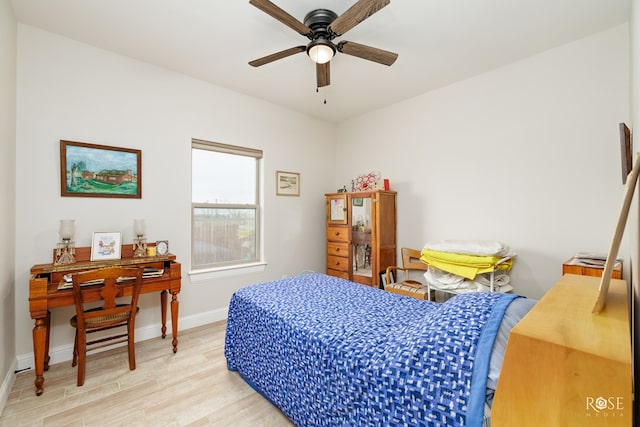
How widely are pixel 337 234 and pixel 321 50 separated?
248cm

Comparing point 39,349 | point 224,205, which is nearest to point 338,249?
point 224,205

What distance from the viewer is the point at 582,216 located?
2.48 meters

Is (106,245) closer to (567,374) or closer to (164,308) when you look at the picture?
(164,308)

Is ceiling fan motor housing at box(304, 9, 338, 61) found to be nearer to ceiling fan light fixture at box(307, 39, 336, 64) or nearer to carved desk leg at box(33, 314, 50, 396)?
ceiling fan light fixture at box(307, 39, 336, 64)

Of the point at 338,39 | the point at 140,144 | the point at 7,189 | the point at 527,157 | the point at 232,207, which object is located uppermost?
the point at 338,39

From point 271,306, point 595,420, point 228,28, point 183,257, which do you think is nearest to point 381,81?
point 228,28

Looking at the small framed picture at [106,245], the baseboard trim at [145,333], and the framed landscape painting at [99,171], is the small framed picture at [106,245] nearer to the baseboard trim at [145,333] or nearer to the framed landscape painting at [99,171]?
the framed landscape painting at [99,171]

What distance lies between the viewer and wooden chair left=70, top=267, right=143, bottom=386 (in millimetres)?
2094

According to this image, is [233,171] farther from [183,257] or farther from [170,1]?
[170,1]

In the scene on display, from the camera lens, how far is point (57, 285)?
7.30ft

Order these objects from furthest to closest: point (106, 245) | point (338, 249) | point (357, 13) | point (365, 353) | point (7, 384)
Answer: point (338, 249) < point (106, 245) < point (7, 384) < point (357, 13) < point (365, 353)

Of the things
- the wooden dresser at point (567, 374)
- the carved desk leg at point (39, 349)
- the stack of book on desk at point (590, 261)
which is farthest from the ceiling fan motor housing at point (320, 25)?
the carved desk leg at point (39, 349)

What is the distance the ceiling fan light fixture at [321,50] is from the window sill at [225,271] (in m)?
2.57

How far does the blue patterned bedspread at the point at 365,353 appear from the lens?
1071mm
